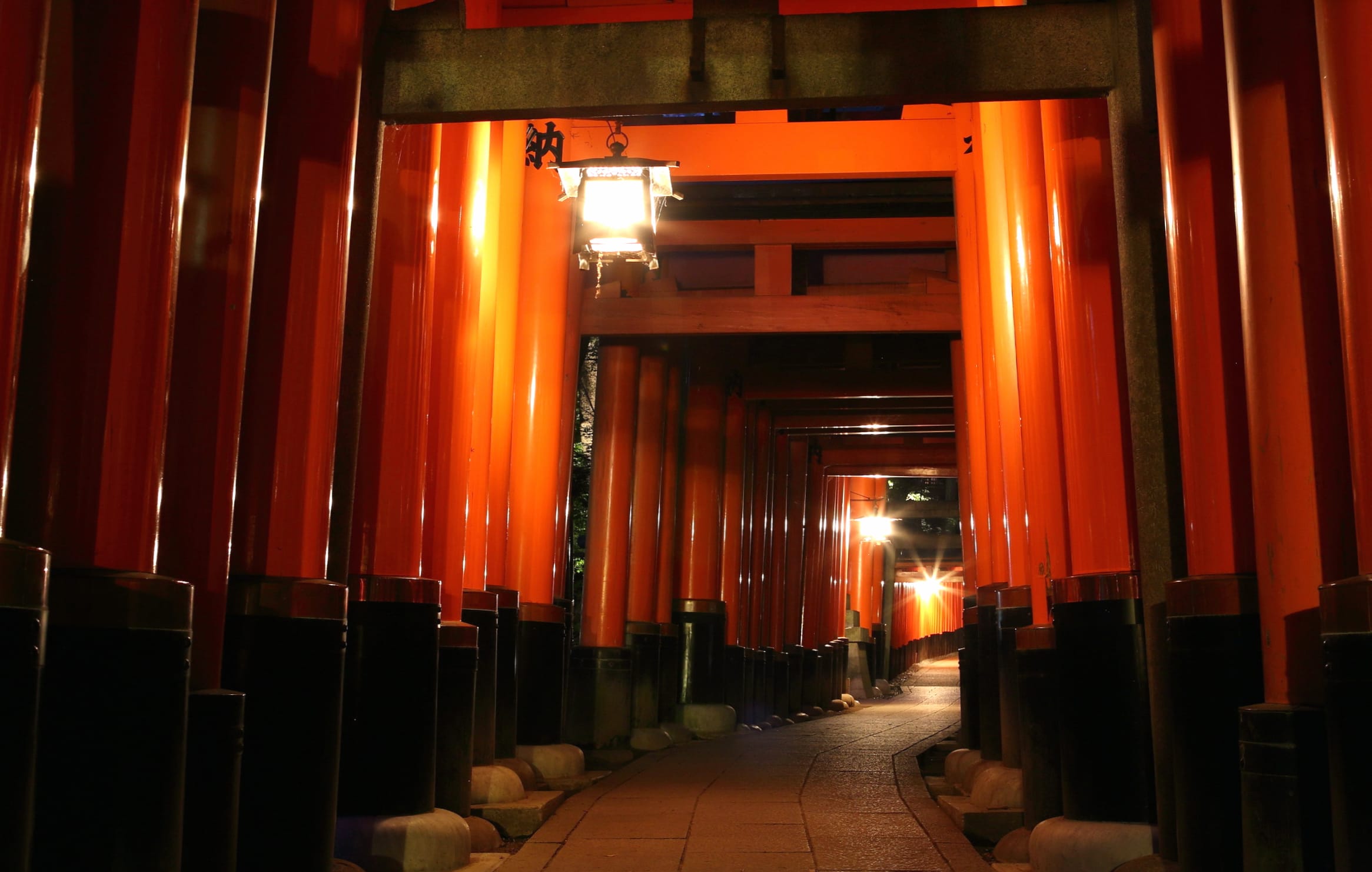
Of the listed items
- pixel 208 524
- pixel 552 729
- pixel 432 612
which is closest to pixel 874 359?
pixel 552 729

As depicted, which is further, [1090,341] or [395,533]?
[395,533]

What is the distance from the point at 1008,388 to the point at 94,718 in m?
5.70

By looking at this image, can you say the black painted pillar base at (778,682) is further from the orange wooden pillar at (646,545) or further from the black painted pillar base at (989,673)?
the black painted pillar base at (989,673)

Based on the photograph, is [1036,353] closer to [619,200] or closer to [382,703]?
[619,200]

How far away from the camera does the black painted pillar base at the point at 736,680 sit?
50.1ft

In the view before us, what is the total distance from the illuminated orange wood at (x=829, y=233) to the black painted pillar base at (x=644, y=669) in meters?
3.79

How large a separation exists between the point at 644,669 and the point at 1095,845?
8156 millimetres

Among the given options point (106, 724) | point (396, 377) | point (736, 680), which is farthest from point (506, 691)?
point (736, 680)

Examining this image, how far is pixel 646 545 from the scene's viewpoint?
12992mm

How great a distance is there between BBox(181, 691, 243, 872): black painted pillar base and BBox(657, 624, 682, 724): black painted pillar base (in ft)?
31.8

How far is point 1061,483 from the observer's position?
623cm

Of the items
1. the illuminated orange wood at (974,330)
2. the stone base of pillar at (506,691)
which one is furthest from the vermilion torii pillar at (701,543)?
the stone base of pillar at (506,691)

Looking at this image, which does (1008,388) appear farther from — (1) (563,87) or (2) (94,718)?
(2) (94,718)

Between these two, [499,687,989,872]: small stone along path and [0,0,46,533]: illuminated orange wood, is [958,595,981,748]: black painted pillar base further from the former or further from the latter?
[0,0,46,533]: illuminated orange wood
